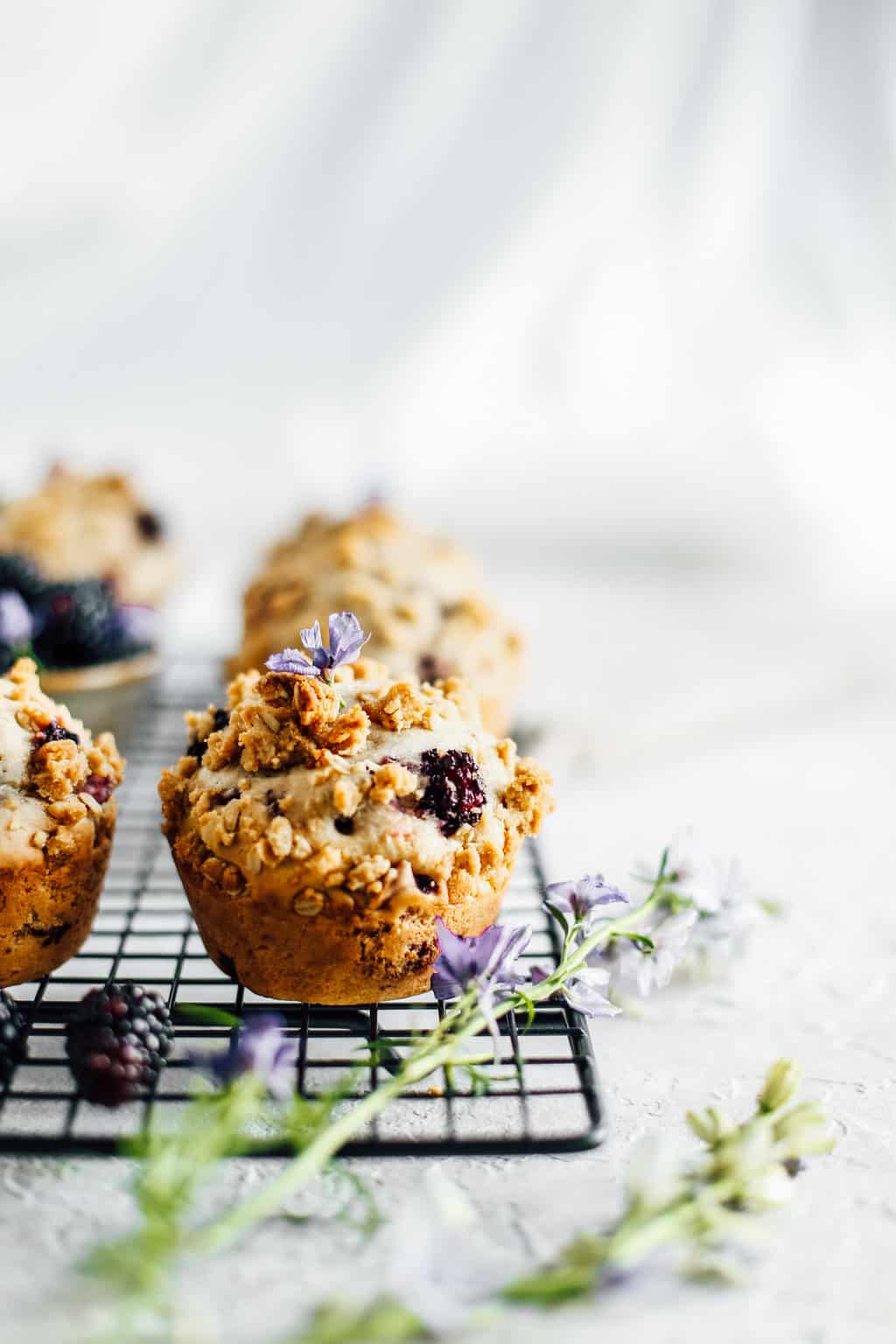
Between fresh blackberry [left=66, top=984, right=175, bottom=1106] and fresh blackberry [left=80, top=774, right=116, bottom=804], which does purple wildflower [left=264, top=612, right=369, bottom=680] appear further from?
fresh blackberry [left=66, top=984, right=175, bottom=1106]

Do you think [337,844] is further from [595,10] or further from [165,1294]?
[595,10]

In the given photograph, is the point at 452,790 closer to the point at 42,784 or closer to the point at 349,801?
the point at 349,801

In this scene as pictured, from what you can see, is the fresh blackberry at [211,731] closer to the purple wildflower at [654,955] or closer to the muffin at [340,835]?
the muffin at [340,835]

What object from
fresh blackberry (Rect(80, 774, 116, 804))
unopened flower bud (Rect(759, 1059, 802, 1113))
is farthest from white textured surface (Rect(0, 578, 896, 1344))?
fresh blackberry (Rect(80, 774, 116, 804))

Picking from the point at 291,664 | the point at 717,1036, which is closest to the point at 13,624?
the point at 291,664

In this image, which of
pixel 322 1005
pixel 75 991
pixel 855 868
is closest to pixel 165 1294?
pixel 322 1005

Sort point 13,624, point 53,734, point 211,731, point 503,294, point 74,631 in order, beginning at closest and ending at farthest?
point 53,734, point 211,731, point 13,624, point 74,631, point 503,294
